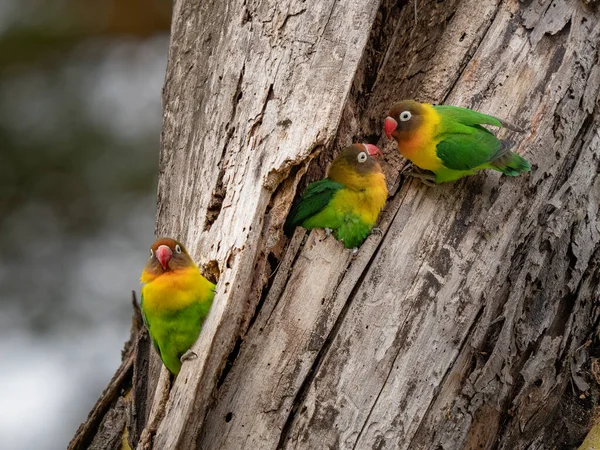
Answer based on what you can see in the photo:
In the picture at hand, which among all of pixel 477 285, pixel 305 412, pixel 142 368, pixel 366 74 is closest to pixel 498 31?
pixel 366 74

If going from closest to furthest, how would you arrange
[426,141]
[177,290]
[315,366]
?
[315,366]
[177,290]
[426,141]

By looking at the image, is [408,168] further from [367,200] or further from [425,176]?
[367,200]

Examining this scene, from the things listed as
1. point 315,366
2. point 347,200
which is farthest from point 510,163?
point 315,366

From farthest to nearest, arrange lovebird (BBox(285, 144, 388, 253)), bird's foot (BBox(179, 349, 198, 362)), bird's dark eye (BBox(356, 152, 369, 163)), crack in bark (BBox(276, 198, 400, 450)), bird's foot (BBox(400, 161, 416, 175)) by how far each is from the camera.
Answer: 1. bird's foot (BBox(400, 161, 416, 175))
2. bird's dark eye (BBox(356, 152, 369, 163))
3. lovebird (BBox(285, 144, 388, 253))
4. bird's foot (BBox(179, 349, 198, 362))
5. crack in bark (BBox(276, 198, 400, 450))

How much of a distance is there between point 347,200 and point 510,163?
2.92 ft

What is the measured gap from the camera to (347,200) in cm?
373

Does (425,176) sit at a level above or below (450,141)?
below

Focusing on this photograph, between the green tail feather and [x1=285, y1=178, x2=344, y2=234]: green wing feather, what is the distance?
0.84 meters

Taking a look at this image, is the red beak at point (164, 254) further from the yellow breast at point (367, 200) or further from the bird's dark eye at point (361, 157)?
the bird's dark eye at point (361, 157)

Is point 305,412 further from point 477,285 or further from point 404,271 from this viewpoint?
point 477,285

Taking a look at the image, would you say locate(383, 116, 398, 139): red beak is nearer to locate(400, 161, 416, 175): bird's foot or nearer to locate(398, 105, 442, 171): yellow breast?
locate(398, 105, 442, 171): yellow breast

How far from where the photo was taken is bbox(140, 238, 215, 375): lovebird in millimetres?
3535

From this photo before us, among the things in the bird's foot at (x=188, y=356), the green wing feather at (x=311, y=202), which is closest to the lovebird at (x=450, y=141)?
the green wing feather at (x=311, y=202)

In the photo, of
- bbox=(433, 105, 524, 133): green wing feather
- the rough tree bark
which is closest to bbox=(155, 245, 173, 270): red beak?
the rough tree bark
